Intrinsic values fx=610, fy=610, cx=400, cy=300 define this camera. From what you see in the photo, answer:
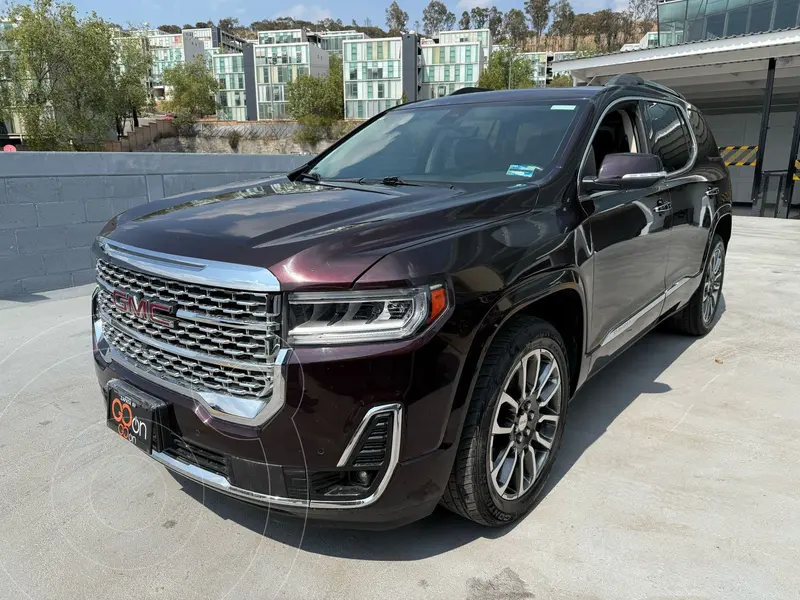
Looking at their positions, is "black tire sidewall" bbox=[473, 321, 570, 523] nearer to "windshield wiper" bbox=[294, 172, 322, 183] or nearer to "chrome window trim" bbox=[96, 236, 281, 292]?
"chrome window trim" bbox=[96, 236, 281, 292]

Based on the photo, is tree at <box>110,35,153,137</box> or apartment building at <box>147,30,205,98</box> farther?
apartment building at <box>147,30,205,98</box>

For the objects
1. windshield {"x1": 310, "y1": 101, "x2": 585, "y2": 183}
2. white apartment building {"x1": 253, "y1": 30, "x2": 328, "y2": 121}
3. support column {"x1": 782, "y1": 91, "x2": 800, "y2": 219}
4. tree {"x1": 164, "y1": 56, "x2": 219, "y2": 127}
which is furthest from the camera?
white apartment building {"x1": 253, "y1": 30, "x2": 328, "y2": 121}

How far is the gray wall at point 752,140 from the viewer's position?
18938mm

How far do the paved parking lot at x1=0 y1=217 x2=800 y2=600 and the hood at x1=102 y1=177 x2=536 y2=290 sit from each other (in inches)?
45.1

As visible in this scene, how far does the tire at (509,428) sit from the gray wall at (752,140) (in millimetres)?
19170

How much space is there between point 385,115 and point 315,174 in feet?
2.72

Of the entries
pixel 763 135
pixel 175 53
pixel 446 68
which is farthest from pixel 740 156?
pixel 175 53

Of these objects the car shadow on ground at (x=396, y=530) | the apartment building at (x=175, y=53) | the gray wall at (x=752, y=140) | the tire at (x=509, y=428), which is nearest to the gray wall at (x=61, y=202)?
the car shadow on ground at (x=396, y=530)

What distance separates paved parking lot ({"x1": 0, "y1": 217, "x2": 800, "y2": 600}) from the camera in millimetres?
2166

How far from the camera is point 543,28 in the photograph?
15112 cm

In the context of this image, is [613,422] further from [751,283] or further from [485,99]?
[751,283]

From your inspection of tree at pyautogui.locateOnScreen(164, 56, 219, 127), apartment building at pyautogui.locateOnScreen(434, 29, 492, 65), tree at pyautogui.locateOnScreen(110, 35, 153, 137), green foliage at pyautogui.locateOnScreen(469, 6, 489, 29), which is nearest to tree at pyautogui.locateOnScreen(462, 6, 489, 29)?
green foliage at pyautogui.locateOnScreen(469, 6, 489, 29)

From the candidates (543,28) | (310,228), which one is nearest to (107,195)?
(310,228)

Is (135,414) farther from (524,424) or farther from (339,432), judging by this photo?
(524,424)
